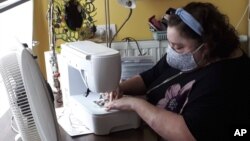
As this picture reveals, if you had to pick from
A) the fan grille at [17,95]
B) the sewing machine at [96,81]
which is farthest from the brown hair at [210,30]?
the fan grille at [17,95]

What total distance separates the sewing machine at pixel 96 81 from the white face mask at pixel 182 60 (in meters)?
0.28

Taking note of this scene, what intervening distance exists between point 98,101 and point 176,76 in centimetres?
38

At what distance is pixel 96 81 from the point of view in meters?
1.36

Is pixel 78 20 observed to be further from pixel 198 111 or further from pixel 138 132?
pixel 198 111

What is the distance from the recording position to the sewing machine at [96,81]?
1.34m

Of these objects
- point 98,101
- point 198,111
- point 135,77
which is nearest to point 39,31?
point 135,77

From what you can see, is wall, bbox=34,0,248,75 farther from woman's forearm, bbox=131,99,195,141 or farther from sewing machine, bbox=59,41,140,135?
woman's forearm, bbox=131,99,195,141

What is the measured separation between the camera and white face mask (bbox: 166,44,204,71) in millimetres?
1461

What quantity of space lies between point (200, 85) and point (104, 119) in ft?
1.31

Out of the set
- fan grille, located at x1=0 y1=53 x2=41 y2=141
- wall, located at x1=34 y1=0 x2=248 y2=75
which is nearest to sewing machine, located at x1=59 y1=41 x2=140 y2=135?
fan grille, located at x1=0 y1=53 x2=41 y2=141

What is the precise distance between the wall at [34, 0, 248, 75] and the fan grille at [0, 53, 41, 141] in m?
1.83

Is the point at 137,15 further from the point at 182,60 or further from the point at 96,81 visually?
the point at 96,81

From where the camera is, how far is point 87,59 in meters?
1.37

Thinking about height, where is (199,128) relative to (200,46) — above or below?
below
